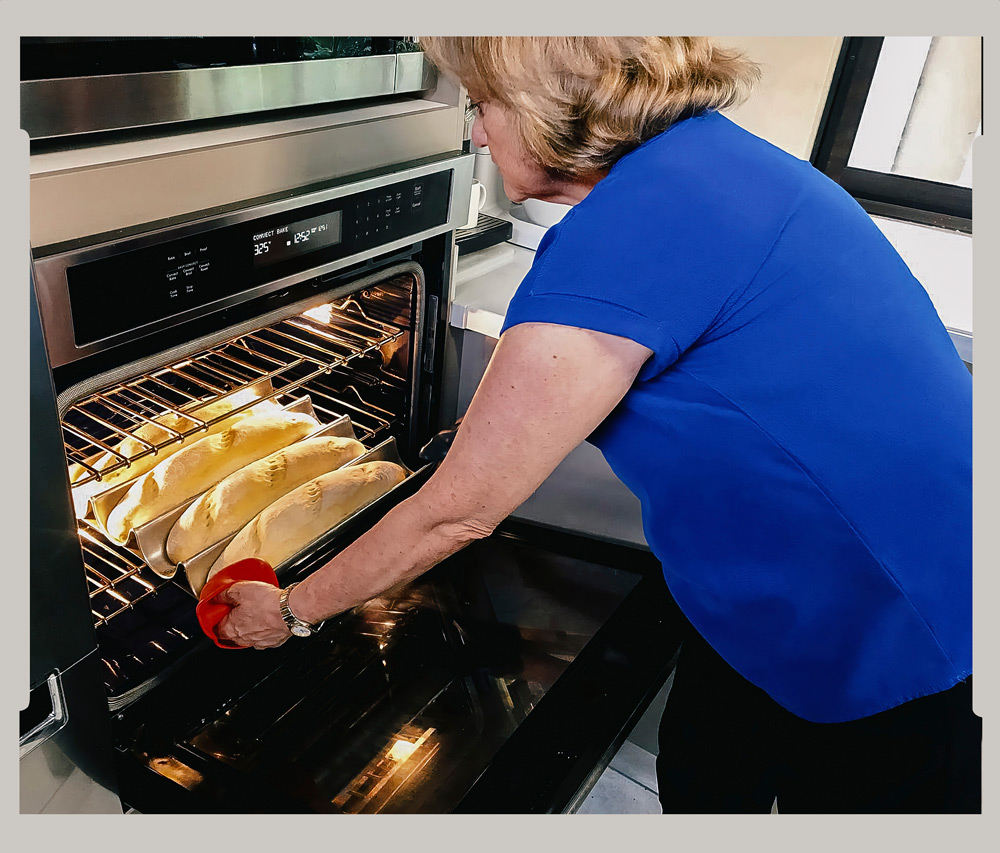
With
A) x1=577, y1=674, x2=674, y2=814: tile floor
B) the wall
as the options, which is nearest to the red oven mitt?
x1=577, y1=674, x2=674, y2=814: tile floor

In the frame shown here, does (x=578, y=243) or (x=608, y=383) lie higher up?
(x=578, y=243)

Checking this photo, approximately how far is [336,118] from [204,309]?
0.92 ft

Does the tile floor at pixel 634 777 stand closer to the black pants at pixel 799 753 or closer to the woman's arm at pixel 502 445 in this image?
the black pants at pixel 799 753

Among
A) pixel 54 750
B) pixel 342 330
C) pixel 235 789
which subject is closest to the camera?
pixel 54 750

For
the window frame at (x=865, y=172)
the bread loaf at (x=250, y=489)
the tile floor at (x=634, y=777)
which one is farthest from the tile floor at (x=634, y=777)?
the window frame at (x=865, y=172)

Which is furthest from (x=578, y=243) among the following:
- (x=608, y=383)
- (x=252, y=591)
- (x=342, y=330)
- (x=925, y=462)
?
(x=342, y=330)

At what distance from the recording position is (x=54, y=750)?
0.82 m

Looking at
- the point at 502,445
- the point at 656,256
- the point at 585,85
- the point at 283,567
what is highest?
the point at 585,85

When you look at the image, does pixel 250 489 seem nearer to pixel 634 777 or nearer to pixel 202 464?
pixel 202 464

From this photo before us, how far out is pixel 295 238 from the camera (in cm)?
101

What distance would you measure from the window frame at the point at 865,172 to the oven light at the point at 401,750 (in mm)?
1593

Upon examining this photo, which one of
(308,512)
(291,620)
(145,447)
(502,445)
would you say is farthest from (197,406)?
(502,445)

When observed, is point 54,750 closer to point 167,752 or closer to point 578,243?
point 167,752

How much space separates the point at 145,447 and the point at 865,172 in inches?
67.5
